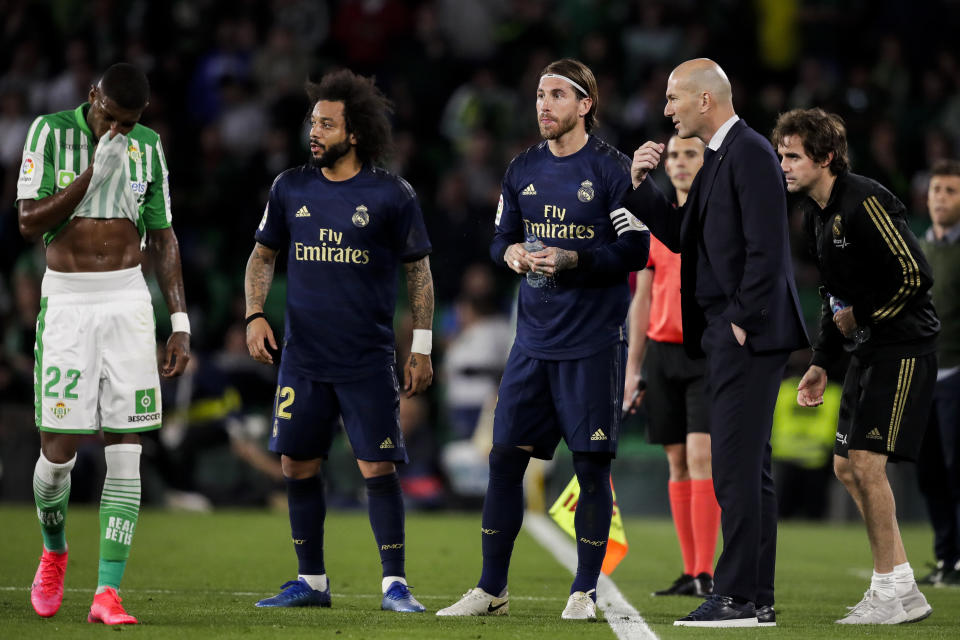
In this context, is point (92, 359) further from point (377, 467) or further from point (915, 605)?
point (915, 605)

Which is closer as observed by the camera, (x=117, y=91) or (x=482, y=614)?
(x=117, y=91)

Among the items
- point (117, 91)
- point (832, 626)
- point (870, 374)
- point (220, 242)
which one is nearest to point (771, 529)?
point (832, 626)

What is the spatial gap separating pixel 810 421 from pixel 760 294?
27.6 feet

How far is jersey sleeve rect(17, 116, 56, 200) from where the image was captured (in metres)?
5.82

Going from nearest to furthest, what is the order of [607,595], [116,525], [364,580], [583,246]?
[116,525], [583,246], [607,595], [364,580]

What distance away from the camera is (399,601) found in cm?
634

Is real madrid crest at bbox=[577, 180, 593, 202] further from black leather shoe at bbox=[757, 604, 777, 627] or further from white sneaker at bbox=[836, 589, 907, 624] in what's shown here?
white sneaker at bbox=[836, 589, 907, 624]

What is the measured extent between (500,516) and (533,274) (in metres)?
1.14

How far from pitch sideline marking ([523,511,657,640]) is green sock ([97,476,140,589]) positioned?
2.12m

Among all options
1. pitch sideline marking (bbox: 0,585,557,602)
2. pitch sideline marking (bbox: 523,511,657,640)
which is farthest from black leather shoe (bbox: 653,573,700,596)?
Result: pitch sideline marking (bbox: 0,585,557,602)

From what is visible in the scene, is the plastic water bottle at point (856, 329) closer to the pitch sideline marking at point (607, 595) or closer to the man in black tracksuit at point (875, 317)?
the man in black tracksuit at point (875, 317)

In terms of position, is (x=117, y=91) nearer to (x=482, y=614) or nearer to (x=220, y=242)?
(x=482, y=614)

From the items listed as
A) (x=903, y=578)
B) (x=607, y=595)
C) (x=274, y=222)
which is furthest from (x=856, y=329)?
(x=274, y=222)

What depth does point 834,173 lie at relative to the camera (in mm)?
6371
